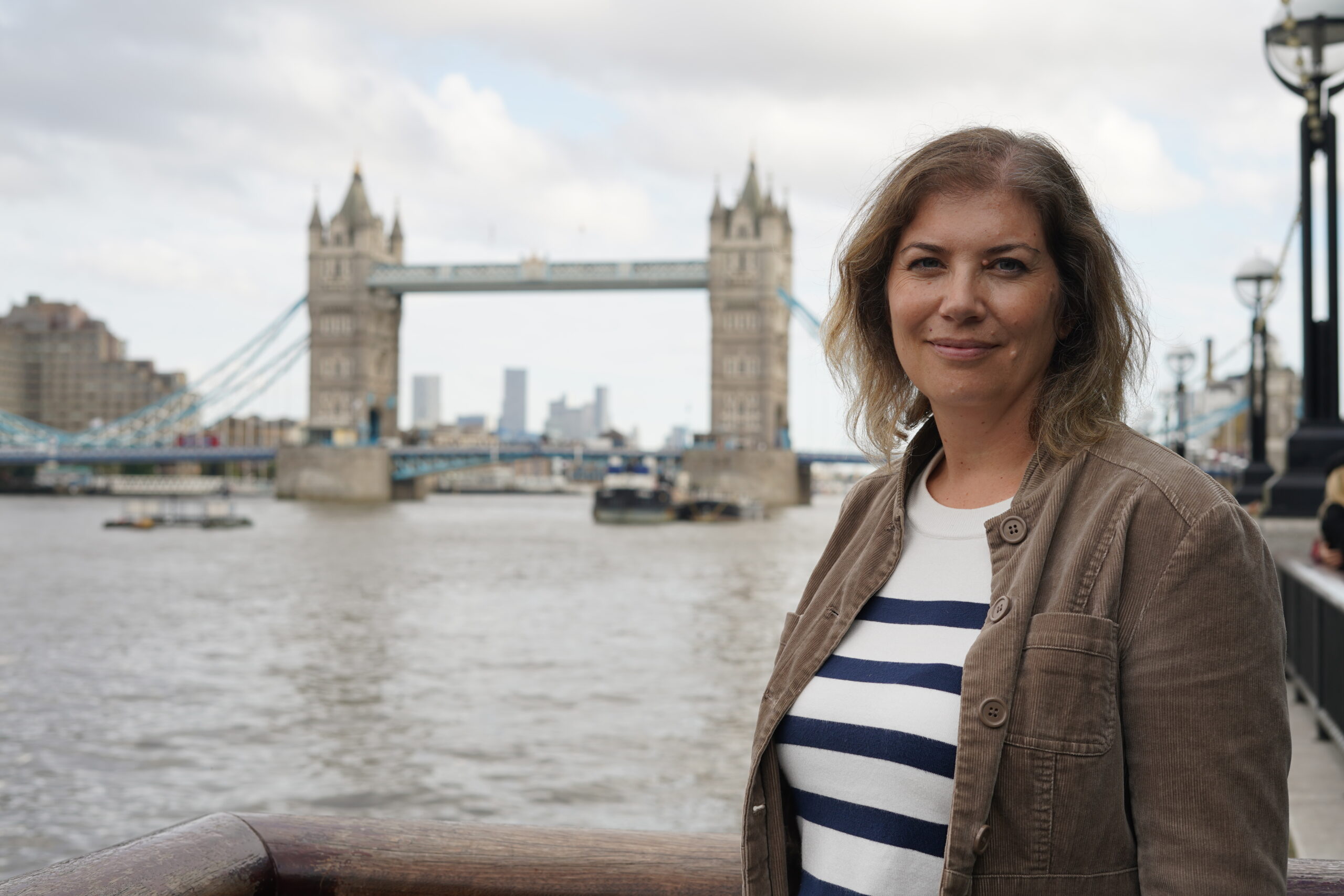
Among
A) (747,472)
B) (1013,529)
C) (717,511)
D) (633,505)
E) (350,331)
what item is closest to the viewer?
(1013,529)

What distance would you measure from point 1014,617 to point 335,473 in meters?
51.1

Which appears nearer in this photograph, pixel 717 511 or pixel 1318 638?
pixel 1318 638

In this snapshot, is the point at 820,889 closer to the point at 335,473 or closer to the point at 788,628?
the point at 788,628

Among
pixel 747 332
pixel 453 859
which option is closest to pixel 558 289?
pixel 747 332

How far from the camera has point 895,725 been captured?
1.00 m

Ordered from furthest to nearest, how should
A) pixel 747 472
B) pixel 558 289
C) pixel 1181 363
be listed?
pixel 558 289
pixel 747 472
pixel 1181 363

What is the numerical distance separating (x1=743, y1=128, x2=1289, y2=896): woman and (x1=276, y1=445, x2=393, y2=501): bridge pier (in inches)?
1978

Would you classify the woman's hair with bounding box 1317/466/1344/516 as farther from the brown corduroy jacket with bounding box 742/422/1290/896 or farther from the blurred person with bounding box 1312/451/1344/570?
the brown corduroy jacket with bounding box 742/422/1290/896

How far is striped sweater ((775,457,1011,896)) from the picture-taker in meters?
0.99

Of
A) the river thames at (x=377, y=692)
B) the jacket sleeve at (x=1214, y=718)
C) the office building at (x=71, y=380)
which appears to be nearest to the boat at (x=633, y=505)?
the river thames at (x=377, y=692)

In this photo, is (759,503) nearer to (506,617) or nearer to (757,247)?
(757,247)

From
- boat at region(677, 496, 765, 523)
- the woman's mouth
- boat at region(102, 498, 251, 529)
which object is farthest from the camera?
boat at region(677, 496, 765, 523)

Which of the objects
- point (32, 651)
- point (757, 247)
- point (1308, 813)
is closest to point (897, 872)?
point (1308, 813)

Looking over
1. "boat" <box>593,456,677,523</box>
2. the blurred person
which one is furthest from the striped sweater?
"boat" <box>593,456,677,523</box>
